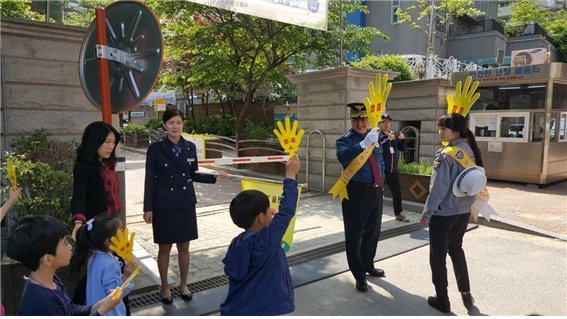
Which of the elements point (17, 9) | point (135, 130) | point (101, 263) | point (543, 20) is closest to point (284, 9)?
point (17, 9)

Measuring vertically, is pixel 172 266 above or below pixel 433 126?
below

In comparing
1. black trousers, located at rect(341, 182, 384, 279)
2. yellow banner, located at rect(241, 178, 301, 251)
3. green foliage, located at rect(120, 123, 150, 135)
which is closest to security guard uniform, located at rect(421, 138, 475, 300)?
black trousers, located at rect(341, 182, 384, 279)

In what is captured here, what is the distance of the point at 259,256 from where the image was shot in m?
2.18

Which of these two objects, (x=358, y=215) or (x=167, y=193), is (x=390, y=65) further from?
(x=167, y=193)

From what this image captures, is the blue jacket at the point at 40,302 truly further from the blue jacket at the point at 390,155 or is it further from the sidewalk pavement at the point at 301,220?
the blue jacket at the point at 390,155

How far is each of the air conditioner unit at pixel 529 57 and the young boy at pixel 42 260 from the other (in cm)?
1184

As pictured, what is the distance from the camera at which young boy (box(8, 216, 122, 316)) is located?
1.81 meters

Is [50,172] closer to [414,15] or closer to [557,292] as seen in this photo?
[557,292]

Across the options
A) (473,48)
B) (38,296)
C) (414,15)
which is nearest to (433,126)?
(38,296)

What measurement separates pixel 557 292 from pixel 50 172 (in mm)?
4822

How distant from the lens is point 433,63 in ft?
45.3

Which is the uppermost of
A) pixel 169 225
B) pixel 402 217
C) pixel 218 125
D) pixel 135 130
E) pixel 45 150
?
pixel 218 125

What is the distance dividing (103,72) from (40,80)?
1.92m

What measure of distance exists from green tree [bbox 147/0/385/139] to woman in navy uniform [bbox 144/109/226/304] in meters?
8.23
